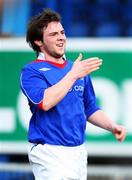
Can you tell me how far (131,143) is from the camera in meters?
6.75

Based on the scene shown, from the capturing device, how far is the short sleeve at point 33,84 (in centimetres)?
391

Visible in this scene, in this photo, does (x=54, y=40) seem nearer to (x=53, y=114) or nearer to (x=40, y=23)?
(x=40, y=23)

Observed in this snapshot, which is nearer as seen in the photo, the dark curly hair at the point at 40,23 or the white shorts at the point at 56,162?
the white shorts at the point at 56,162

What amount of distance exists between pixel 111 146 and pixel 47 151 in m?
2.89

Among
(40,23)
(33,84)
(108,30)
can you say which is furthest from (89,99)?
(108,30)

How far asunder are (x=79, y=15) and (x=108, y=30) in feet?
1.25

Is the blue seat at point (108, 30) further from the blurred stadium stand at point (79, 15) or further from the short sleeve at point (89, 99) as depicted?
the short sleeve at point (89, 99)

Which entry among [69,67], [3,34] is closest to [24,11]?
[3,34]

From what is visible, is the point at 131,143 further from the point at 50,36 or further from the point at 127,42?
the point at 50,36

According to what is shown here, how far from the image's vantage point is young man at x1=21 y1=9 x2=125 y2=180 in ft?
13.0

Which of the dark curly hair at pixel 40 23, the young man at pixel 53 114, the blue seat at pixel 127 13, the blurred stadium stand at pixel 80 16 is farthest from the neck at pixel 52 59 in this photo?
the blue seat at pixel 127 13

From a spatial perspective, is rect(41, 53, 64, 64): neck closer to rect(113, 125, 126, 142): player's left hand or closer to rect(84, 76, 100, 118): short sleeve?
rect(84, 76, 100, 118): short sleeve

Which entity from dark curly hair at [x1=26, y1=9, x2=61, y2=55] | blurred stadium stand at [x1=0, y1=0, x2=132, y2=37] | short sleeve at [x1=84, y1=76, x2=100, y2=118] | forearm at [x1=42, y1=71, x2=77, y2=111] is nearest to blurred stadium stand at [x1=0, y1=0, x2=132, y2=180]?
blurred stadium stand at [x1=0, y1=0, x2=132, y2=37]

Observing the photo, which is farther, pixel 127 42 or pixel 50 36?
pixel 127 42
